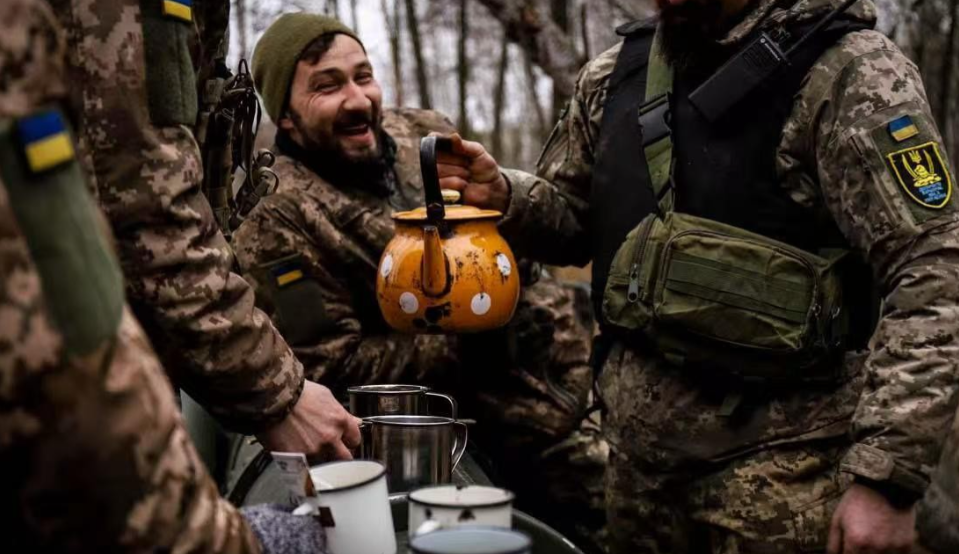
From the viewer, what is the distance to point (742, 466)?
2607 millimetres

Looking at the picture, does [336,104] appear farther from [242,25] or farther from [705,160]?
[242,25]

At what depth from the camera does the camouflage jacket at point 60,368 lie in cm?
99

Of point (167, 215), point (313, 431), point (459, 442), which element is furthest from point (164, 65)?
point (459, 442)

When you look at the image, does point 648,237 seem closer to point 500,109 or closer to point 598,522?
point 598,522

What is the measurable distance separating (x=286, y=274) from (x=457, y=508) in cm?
247

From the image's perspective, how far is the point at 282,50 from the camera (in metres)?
4.07

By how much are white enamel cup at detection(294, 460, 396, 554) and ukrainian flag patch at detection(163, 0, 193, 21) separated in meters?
0.91

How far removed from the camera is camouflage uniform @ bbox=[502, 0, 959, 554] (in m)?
2.24

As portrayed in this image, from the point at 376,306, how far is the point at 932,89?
11.5 metres

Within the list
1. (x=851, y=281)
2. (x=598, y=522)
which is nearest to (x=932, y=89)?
(x=598, y=522)

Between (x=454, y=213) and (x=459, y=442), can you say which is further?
(x=454, y=213)

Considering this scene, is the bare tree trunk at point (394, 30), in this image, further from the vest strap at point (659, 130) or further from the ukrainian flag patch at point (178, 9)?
the ukrainian flag patch at point (178, 9)

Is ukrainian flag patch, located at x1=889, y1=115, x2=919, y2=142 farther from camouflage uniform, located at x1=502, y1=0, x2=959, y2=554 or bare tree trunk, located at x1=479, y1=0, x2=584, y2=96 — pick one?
bare tree trunk, located at x1=479, y1=0, x2=584, y2=96

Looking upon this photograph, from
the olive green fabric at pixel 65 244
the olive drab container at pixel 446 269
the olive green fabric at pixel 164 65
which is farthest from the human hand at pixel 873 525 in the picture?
the olive green fabric at pixel 65 244
